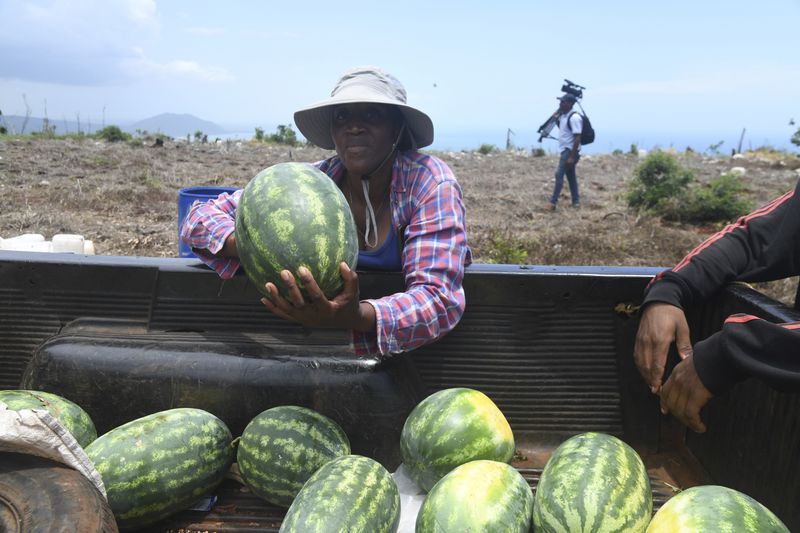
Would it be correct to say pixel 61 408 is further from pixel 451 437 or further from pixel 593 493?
pixel 593 493

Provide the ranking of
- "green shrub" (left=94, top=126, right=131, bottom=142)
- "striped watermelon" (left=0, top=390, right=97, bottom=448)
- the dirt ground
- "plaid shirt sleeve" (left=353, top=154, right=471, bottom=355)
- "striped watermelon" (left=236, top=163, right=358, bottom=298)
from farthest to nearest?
1. "green shrub" (left=94, top=126, right=131, bottom=142)
2. the dirt ground
3. "plaid shirt sleeve" (left=353, top=154, right=471, bottom=355)
4. "striped watermelon" (left=0, top=390, right=97, bottom=448)
5. "striped watermelon" (left=236, top=163, right=358, bottom=298)

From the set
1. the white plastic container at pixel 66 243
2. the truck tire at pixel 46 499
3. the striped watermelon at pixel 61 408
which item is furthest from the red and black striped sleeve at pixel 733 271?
the white plastic container at pixel 66 243

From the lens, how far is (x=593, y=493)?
5.32ft

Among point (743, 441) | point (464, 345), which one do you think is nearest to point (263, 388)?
point (464, 345)

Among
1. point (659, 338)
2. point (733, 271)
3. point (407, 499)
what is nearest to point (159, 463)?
point (407, 499)

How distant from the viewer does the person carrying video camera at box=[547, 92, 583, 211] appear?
1147cm

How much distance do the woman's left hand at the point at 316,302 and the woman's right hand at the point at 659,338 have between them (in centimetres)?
109

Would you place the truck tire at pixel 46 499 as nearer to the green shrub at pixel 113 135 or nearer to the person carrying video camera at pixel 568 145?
the person carrying video camera at pixel 568 145

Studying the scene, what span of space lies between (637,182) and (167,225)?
8.83 metres

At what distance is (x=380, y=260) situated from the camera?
2637 millimetres

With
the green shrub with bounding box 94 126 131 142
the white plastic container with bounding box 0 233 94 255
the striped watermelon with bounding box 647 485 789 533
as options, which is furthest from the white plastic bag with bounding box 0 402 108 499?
the green shrub with bounding box 94 126 131 142

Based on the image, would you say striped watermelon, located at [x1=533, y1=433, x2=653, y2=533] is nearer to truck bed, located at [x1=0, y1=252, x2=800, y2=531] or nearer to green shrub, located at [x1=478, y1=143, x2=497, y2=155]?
truck bed, located at [x1=0, y1=252, x2=800, y2=531]

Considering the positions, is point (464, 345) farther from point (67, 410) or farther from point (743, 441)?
point (67, 410)

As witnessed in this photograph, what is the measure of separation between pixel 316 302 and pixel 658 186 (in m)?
10.8
